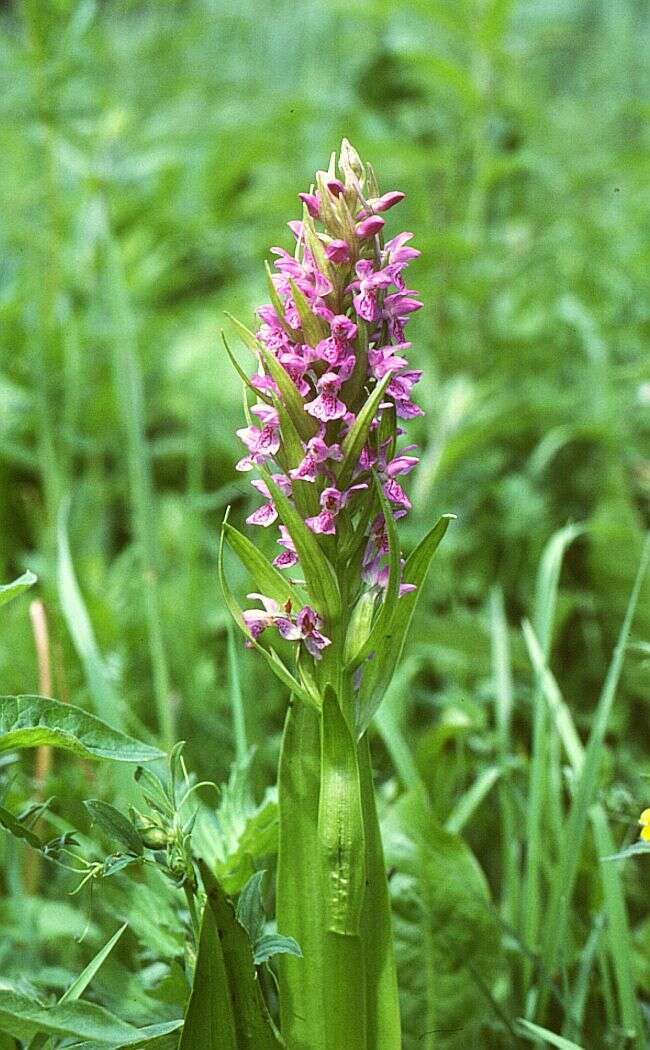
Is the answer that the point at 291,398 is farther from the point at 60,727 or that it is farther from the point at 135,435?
the point at 135,435

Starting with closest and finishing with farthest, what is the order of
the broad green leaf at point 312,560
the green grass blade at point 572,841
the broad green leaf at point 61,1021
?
the broad green leaf at point 61,1021, the broad green leaf at point 312,560, the green grass blade at point 572,841

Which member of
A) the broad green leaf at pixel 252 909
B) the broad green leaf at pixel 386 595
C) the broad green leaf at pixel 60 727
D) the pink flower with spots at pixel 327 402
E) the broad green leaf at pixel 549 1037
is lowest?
the broad green leaf at pixel 549 1037

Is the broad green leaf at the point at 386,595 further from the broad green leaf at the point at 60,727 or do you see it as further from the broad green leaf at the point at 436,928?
the broad green leaf at the point at 436,928

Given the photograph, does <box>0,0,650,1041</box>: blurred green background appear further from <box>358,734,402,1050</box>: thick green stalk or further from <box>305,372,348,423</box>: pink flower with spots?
<box>305,372,348,423</box>: pink flower with spots

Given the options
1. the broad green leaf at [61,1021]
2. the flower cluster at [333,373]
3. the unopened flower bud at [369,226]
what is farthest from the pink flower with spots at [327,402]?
the broad green leaf at [61,1021]

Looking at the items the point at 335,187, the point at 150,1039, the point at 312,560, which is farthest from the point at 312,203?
the point at 150,1039

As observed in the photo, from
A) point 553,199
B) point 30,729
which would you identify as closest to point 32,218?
point 553,199
